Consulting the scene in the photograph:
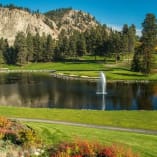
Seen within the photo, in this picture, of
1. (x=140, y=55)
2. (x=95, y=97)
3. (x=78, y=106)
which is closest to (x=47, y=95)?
(x=95, y=97)

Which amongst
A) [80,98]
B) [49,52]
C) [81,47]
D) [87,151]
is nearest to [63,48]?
[49,52]

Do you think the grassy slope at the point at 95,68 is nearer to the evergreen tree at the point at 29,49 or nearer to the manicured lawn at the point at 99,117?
the evergreen tree at the point at 29,49

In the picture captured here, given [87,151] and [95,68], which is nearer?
[87,151]

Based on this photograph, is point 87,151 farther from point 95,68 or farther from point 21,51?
point 21,51

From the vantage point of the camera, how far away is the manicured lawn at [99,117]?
1583 inches

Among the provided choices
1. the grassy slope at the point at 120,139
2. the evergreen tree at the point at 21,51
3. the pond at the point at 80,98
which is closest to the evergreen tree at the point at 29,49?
the evergreen tree at the point at 21,51

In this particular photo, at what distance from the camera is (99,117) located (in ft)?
145

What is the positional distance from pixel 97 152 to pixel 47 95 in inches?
2540

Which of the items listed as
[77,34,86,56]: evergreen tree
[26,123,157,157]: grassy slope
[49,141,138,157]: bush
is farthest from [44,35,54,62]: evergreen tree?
[49,141,138,157]: bush

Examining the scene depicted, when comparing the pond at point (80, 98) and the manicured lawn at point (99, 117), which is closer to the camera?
the manicured lawn at point (99, 117)

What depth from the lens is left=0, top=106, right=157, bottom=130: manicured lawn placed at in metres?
A: 40.2

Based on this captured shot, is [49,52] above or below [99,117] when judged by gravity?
above

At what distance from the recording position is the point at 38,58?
7761 inches

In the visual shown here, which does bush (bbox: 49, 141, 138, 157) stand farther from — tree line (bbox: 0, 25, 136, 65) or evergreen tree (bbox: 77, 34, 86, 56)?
evergreen tree (bbox: 77, 34, 86, 56)
